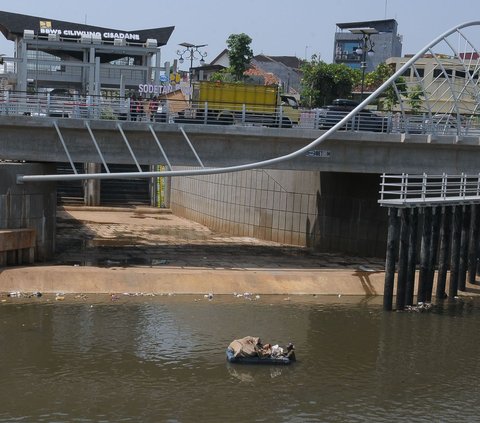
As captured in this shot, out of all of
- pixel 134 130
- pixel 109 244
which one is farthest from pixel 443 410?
pixel 109 244

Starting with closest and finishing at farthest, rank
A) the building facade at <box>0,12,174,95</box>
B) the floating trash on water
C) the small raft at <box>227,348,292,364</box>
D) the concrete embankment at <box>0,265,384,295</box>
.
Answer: the small raft at <box>227,348,292,364</box>
the floating trash on water
the concrete embankment at <box>0,265,384,295</box>
the building facade at <box>0,12,174,95</box>

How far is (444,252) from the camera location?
107 feet

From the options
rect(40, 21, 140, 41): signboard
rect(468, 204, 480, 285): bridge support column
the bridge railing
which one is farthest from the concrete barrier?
rect(40, 21, 140, 41): signboard

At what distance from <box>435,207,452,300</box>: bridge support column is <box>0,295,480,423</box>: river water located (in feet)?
4.68

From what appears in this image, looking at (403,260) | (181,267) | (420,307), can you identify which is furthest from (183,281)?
(420,307)

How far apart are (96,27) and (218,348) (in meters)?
43.3

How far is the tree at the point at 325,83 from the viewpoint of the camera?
91.1 meters

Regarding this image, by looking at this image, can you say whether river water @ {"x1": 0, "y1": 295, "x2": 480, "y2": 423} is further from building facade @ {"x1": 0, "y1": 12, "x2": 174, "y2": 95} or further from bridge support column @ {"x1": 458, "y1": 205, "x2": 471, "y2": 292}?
building facade @ {"x1": 0, "y1": 12, "x2": 174, "y2": 95}

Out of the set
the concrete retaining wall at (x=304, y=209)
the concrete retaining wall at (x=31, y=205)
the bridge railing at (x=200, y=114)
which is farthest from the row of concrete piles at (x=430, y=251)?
the concrete retaining wall at (x=31, y=205)

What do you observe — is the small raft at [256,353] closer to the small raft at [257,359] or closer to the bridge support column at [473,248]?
the small raft at [257,359]

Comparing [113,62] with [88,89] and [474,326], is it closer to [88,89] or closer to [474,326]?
[88,89]

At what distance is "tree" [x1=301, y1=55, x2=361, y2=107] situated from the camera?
9106 centimetres

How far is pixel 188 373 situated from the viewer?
71.6ft

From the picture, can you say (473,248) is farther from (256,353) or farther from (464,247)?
(256,353)
